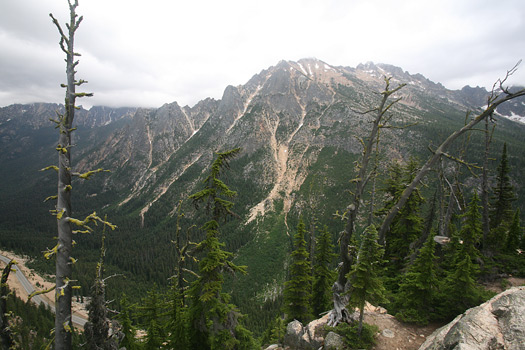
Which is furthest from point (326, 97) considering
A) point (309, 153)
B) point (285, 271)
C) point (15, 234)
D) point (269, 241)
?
point (15, 234)

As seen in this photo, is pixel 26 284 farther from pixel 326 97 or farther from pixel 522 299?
pixel 326 97

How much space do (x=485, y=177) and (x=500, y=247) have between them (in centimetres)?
630

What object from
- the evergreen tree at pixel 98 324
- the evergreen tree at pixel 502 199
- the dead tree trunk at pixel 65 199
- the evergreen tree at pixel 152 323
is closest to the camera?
the dead tree trunk at pixel 65 199

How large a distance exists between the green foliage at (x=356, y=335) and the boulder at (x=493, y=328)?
160 inches

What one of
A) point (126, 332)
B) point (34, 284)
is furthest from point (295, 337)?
point (34, 284)

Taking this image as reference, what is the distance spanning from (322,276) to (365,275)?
13.8m

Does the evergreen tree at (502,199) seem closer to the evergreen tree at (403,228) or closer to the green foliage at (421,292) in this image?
the evergreen tree at (403,228)

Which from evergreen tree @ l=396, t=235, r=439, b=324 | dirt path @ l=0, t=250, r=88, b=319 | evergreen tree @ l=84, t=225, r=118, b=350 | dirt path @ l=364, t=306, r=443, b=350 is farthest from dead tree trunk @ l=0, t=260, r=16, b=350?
dirt path @ l=0, t=250, r=88, b=319

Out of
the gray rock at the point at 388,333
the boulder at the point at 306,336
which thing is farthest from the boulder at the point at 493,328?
the boulder at the point at 306,336

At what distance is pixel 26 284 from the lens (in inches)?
3465

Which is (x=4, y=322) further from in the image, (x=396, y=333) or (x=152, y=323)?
(x=396, y=333)

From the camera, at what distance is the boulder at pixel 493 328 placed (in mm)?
6070

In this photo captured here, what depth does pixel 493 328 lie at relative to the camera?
21.3 feet

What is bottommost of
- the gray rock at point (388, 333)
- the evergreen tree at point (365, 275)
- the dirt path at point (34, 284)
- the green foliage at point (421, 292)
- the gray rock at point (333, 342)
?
the dirt path at point (34, 284)
